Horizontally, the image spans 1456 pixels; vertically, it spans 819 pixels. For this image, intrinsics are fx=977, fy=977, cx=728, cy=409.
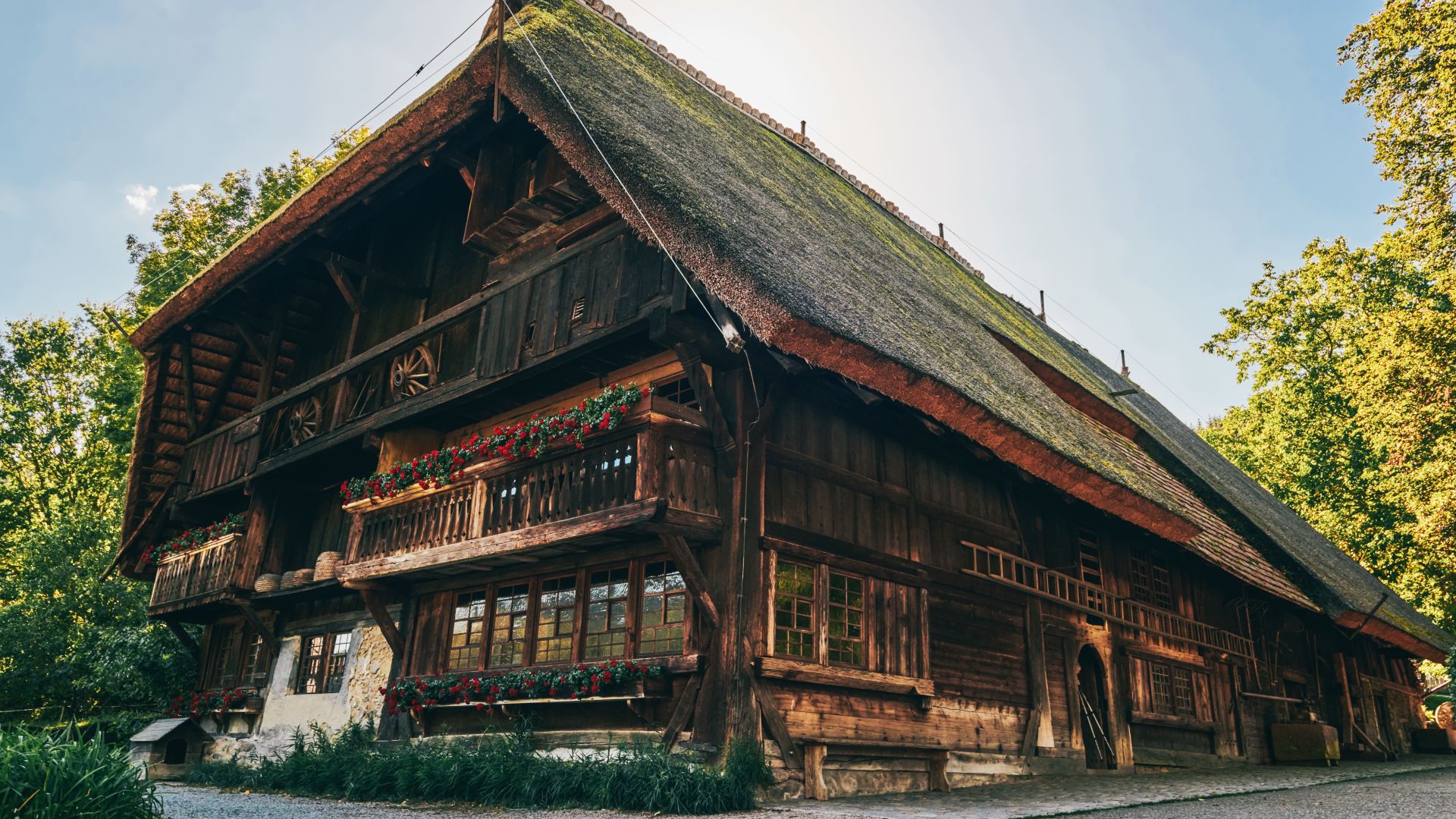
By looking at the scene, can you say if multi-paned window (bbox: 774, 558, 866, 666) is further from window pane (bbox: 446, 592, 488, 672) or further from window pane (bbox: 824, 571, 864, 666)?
window pane (bbox: 446, 592, 488, 672)

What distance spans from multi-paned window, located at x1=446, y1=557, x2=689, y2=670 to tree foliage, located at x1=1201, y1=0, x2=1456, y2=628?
13200 millimetres

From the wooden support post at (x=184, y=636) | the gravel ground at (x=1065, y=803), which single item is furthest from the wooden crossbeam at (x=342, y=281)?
the gravel ground at (x=1065, y=803)

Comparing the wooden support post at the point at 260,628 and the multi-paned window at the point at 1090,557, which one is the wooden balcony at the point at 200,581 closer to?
the wooden support post at the point at 260,628

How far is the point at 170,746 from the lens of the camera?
1577 centimetres

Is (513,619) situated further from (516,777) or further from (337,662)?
(337,662)

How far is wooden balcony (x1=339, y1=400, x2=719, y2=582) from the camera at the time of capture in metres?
9.45

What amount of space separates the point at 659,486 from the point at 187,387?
1281 centimetres

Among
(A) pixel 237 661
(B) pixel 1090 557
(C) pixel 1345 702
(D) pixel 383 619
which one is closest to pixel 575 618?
(D) pixel 383 619

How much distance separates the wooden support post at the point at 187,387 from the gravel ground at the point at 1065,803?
7357mm

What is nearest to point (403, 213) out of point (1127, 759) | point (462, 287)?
point (462, 287)

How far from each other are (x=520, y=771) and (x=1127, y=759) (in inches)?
377

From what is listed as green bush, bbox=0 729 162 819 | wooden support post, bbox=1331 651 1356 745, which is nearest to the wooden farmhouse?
wooden support post, bbox=1331 651 1356 745

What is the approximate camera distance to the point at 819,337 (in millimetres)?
8484

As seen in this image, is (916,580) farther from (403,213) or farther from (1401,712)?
(1401,712)
